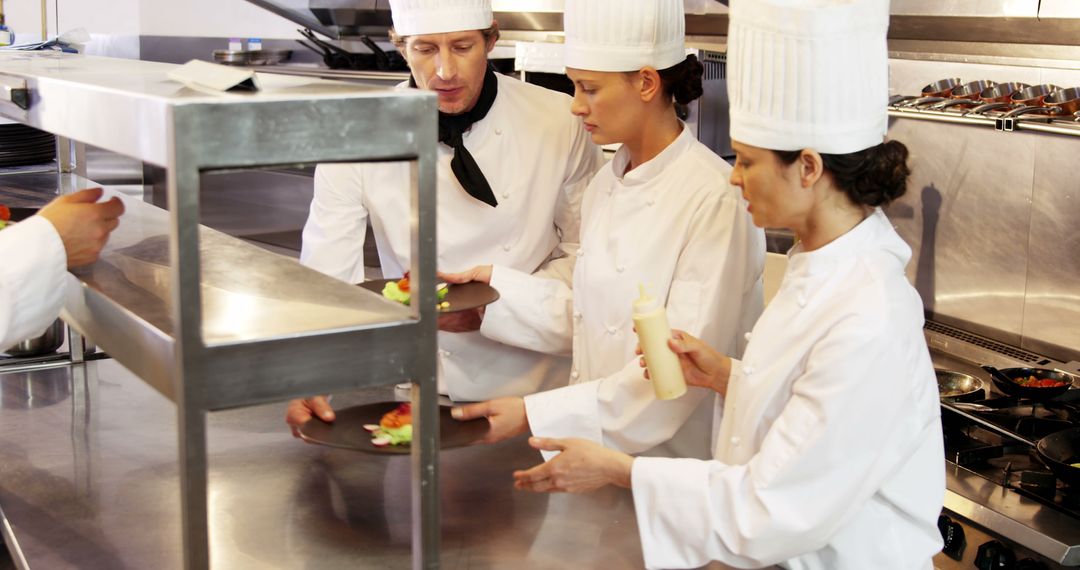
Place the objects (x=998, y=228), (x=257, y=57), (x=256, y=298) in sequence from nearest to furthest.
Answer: (x=256, y=298)
(x=998, y=228)
(x=257, y=57)

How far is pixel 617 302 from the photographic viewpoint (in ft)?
6.38

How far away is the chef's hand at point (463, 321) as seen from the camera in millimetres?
2121

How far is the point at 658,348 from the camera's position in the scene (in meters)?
1.53

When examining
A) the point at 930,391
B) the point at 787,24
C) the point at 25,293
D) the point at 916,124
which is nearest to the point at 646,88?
the point at 787,24

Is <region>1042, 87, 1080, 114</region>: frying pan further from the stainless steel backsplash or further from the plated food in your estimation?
the plated food

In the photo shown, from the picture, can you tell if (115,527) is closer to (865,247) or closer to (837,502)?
(837,502)

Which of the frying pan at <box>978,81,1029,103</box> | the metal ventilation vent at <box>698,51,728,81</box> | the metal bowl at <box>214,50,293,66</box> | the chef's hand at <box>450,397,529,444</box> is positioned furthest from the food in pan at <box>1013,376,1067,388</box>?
the metal bowl at <box>214,50,293,66</box>

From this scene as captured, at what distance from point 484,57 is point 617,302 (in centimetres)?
65

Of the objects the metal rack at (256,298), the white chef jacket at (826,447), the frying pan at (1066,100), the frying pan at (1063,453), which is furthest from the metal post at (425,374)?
the frying pan at (1066,100)

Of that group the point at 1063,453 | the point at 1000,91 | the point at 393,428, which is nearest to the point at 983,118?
the point at 1000,91

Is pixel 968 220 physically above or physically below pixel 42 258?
below

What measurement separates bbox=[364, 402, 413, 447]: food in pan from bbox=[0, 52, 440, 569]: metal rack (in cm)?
27

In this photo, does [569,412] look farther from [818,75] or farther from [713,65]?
[713,65]

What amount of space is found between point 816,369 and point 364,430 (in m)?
0.63
